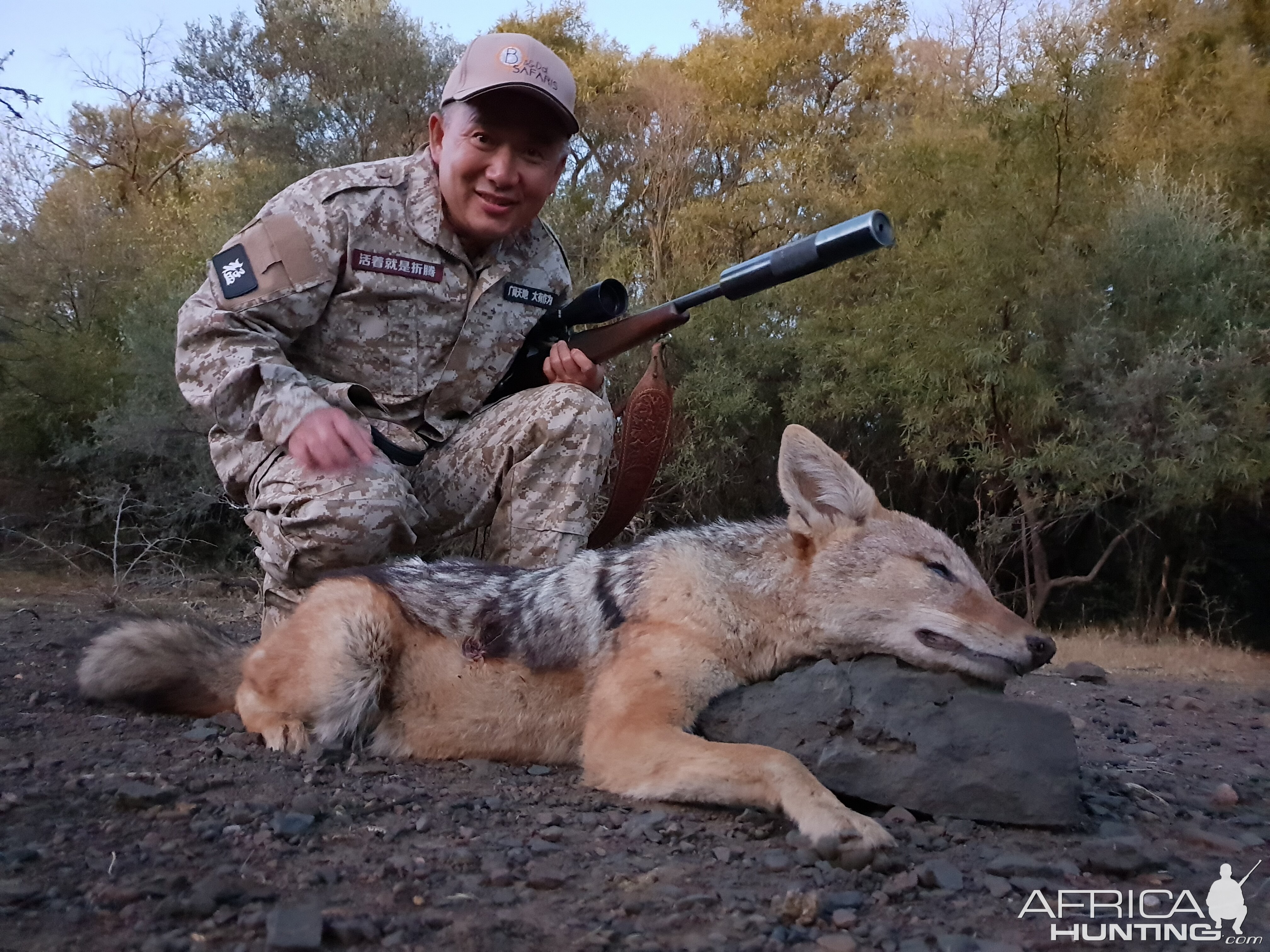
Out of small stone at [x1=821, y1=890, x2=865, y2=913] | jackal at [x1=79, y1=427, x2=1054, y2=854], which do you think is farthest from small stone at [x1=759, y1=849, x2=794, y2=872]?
jackal at [x1=79, y1=427, x2=1054, y2=854]

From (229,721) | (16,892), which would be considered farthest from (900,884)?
(229,721)

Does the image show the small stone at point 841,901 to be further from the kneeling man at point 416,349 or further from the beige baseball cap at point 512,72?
the beige baseball cap at point 512,72

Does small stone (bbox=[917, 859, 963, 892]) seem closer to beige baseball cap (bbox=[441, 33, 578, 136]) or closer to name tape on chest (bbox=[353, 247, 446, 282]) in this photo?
name tape on chest (bbox=[353, 247, 446, 282])

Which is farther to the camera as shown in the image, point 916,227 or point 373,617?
point 916,227

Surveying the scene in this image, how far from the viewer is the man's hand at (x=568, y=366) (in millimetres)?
5609

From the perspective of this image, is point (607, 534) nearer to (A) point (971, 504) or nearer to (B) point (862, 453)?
(B) point (862, 453)

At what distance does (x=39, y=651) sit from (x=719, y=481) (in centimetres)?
832

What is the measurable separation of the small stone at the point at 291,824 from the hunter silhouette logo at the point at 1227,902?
243 centimetres

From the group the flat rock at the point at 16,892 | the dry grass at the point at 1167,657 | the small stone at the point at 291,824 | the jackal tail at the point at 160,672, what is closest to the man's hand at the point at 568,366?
the jackal tail at the point at 160,672

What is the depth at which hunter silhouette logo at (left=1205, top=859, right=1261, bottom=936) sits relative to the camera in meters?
2.47

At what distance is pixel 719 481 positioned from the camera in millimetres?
12633

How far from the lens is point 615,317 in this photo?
590 cm

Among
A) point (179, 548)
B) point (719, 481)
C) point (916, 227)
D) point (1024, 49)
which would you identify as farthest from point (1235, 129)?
point (179, 548)

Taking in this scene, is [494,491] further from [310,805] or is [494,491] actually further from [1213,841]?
[1213,841]
